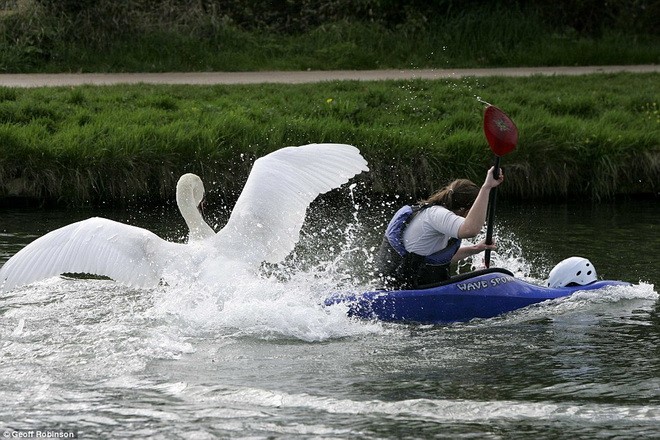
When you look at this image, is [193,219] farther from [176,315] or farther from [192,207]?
[176,315]

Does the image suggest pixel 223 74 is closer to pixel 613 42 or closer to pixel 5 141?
pixel 5 141

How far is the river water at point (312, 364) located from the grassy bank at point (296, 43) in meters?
6.74

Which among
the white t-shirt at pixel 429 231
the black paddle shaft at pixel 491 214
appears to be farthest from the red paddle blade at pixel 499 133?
the white t-shirt at pixel 429 231

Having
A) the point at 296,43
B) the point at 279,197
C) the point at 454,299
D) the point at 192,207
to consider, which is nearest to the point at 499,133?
the point at 454,299

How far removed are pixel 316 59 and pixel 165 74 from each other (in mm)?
2219

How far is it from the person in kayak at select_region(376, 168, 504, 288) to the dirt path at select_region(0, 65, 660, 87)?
690cm

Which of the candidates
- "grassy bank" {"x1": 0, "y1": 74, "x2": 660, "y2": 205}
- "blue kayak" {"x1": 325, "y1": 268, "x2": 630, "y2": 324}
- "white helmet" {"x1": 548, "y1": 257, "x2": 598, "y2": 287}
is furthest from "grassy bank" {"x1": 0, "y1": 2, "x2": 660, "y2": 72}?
"blue kayak" {"x1": 325, "y1": 268, "x2": 630, "y2": 324}

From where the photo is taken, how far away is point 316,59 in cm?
1673

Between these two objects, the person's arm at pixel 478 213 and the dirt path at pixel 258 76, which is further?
the dirt path at pixel 258 76

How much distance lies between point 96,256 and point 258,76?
813 cm

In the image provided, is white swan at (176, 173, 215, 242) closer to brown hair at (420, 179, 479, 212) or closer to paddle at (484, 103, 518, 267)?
brown hair at (420, 179, 479, 212)

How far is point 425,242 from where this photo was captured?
8.20 metres

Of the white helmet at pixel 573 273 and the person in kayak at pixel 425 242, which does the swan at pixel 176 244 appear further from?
the white helmet at pixel 573 273

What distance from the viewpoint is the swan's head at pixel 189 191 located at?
8570 mm
